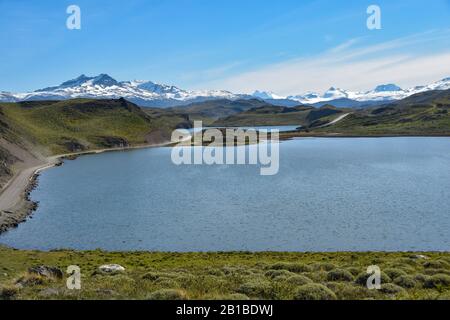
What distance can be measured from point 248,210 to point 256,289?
164 feet

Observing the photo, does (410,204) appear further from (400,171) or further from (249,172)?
(249,172)

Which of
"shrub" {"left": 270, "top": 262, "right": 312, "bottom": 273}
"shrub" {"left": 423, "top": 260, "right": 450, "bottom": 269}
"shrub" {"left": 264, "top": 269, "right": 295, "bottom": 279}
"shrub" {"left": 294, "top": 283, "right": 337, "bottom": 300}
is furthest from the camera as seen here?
"shrub" {"left": 423, "top": 260, "right": 450, "bottom": 269}

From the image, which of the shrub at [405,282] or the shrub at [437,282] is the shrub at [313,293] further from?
the shrub at [437,282]

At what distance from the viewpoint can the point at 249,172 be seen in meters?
123

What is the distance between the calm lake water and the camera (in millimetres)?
57250

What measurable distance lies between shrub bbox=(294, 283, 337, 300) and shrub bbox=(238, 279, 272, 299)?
1.56 m

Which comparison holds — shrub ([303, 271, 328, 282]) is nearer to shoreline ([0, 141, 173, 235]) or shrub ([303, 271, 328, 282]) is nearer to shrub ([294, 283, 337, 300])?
shrub ([294, 283, 337, 300])

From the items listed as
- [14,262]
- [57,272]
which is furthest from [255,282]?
[14,262]

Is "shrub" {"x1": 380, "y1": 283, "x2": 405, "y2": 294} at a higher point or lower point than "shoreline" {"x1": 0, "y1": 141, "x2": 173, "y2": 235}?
higher

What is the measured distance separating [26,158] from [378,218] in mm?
125931

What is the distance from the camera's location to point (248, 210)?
2874 inches

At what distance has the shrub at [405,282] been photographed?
2710 centimetres

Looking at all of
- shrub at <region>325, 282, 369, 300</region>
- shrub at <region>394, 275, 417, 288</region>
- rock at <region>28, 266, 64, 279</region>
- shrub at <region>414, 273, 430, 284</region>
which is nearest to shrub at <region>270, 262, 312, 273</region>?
shrub at <region>394, 275, 417, 288</region>
